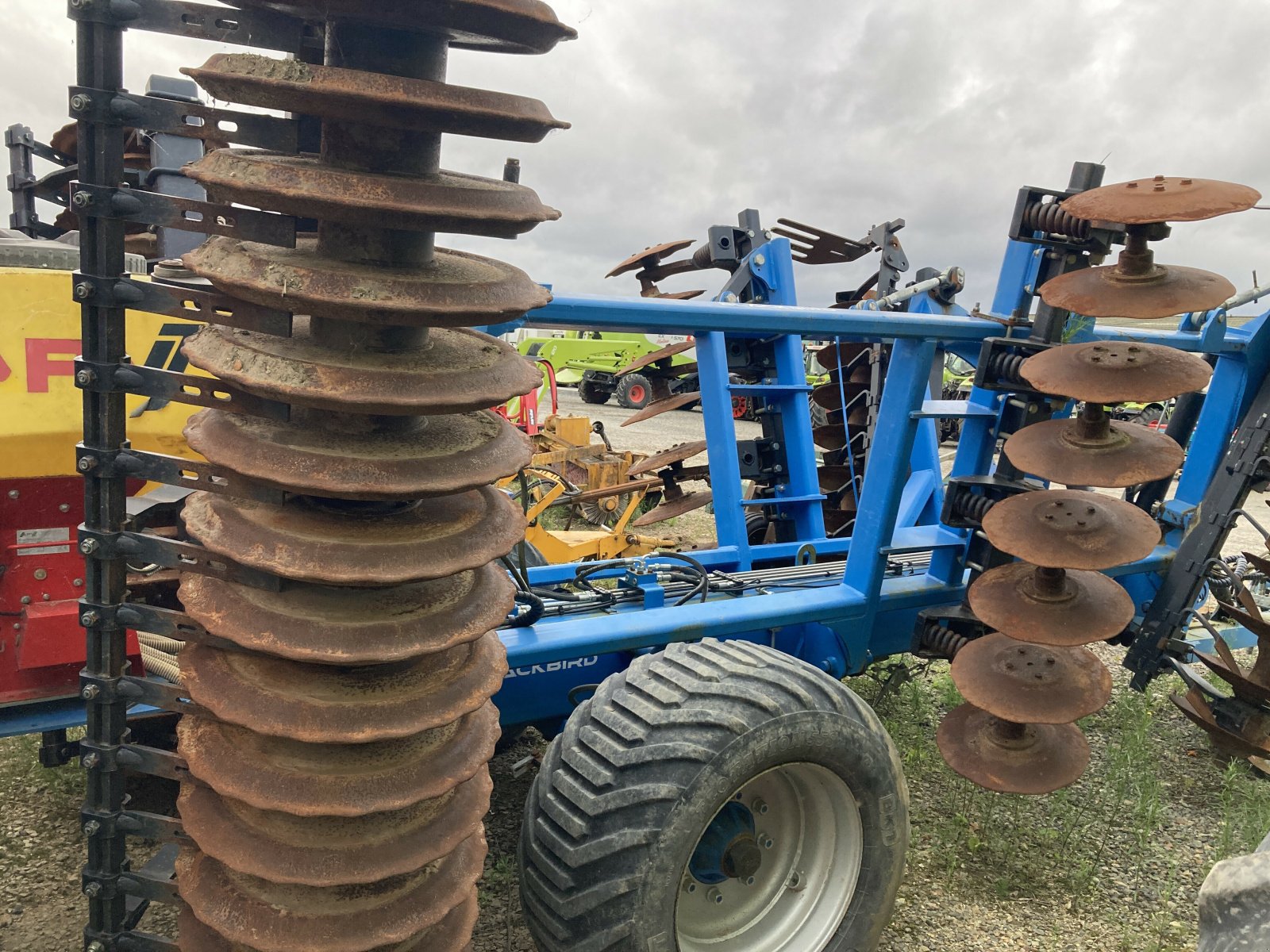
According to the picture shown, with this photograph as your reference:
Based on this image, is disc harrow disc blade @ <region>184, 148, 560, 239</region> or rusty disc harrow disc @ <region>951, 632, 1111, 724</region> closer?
disc harrow disc blade @ <region>184, 148, 560, 239</region>

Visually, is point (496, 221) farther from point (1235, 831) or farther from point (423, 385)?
point (1235, 831)

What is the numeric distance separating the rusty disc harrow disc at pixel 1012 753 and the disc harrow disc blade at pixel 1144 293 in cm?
114

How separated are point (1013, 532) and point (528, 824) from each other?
1515mm

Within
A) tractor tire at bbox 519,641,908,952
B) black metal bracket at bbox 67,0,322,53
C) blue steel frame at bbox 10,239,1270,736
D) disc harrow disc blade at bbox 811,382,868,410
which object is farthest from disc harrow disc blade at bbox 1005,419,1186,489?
disc harrow disc blade at bbox 811,382,868,410

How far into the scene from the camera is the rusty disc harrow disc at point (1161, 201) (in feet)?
7.11

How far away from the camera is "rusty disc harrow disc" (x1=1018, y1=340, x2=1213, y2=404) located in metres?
2.37

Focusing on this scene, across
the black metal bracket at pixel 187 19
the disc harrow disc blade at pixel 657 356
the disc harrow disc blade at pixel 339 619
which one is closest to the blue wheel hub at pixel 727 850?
the disc harrow disc blade at pixel 339 619

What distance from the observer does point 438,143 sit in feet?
4.46

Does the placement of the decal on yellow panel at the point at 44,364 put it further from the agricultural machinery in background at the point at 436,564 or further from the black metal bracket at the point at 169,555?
the black metal bracket at the point at 169,555

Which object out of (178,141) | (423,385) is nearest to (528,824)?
(423,385)

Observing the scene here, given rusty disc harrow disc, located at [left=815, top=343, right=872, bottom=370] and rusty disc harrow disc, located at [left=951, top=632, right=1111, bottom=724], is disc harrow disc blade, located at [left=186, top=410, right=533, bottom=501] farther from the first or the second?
rusty disc harrow disc, located at [left=815, top=343, right=872, bottom=370]

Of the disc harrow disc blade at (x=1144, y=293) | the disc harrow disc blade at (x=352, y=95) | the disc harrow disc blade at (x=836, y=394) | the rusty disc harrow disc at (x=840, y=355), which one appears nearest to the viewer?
the disc harrow disc blade at (x=352, y=95)

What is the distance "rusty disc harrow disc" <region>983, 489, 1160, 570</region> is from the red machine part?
218 centimetres

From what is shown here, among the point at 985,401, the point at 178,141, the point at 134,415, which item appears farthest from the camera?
the point at 985,401
